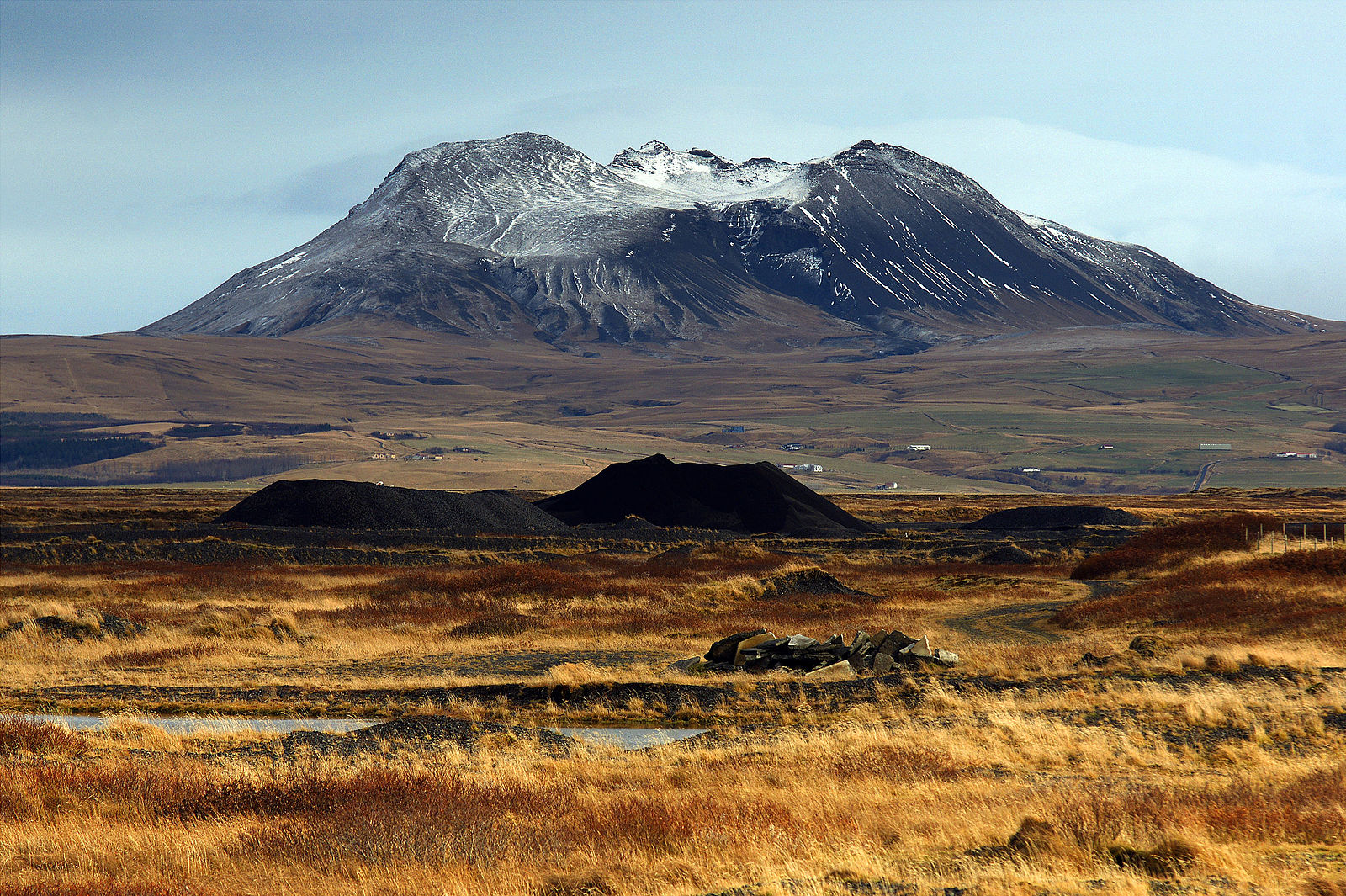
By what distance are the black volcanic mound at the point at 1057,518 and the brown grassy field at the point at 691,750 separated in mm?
46179

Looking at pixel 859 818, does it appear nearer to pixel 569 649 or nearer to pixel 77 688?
pixel 77 688

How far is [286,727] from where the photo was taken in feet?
66.0

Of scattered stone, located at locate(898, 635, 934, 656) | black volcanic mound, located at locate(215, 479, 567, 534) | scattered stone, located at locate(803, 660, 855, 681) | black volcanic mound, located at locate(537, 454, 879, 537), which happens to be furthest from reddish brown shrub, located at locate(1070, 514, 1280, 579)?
black volcanic mound, located at locate(215, 479, 567, 534)

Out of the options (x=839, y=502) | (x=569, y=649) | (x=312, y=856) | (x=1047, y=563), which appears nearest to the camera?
(x=312, y=856)

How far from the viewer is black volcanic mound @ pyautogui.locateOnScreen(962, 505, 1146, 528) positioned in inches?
3548

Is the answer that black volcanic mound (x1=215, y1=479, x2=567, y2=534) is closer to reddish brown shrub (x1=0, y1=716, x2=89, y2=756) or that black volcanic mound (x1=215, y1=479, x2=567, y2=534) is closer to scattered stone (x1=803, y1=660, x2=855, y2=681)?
scattered stone (x1=803, y1=660, x2=855, y2=681)

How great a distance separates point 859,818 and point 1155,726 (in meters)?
8.64

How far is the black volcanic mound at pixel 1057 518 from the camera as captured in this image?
9012cm

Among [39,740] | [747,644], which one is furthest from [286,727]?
[747,644]

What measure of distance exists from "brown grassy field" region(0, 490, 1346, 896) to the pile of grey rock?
953 mm

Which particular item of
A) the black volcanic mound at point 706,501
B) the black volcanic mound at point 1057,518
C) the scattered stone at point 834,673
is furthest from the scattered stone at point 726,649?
the black volcanic mound at point 1057,518

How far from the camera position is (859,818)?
11805mm

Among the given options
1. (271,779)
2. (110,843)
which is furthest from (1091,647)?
(110,843)

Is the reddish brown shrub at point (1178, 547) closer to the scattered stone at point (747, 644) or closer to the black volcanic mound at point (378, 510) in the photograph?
the scattered stone at point (747, 644)
